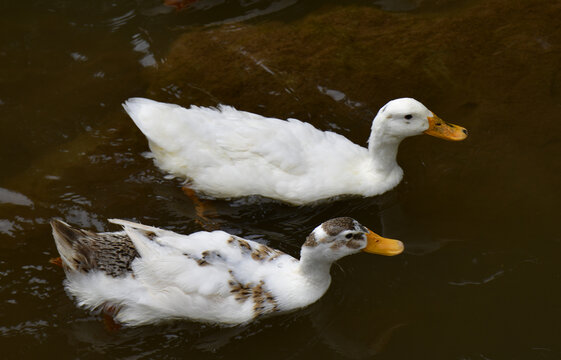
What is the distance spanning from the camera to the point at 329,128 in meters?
5.36

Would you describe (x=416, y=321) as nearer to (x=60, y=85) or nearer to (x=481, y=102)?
(x=481, y=102)

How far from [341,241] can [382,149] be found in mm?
990

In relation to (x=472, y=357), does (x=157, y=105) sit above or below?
above

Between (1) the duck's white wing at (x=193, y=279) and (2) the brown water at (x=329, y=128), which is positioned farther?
(2) the brown water at (x=329, y=128)

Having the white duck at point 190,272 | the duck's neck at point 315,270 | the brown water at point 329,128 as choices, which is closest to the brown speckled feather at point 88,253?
the white duck at point 190,272

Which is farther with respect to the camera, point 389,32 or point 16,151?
point 389,32

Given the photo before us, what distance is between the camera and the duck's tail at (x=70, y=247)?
160 inches

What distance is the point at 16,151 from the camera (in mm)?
5207

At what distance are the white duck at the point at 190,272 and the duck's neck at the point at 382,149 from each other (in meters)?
0.77

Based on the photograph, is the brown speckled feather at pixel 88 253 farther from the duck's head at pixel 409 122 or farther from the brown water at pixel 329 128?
the duck's head at pixel 409 122

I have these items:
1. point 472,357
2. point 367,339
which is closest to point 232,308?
point 367,339

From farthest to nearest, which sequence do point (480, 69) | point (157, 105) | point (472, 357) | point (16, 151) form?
point (480, 69) < point (16, 151) < point (157, 105) < point (472, 357)

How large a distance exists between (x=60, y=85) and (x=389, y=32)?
3.08 metres

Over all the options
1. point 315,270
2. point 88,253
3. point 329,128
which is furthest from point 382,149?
point 88,253
